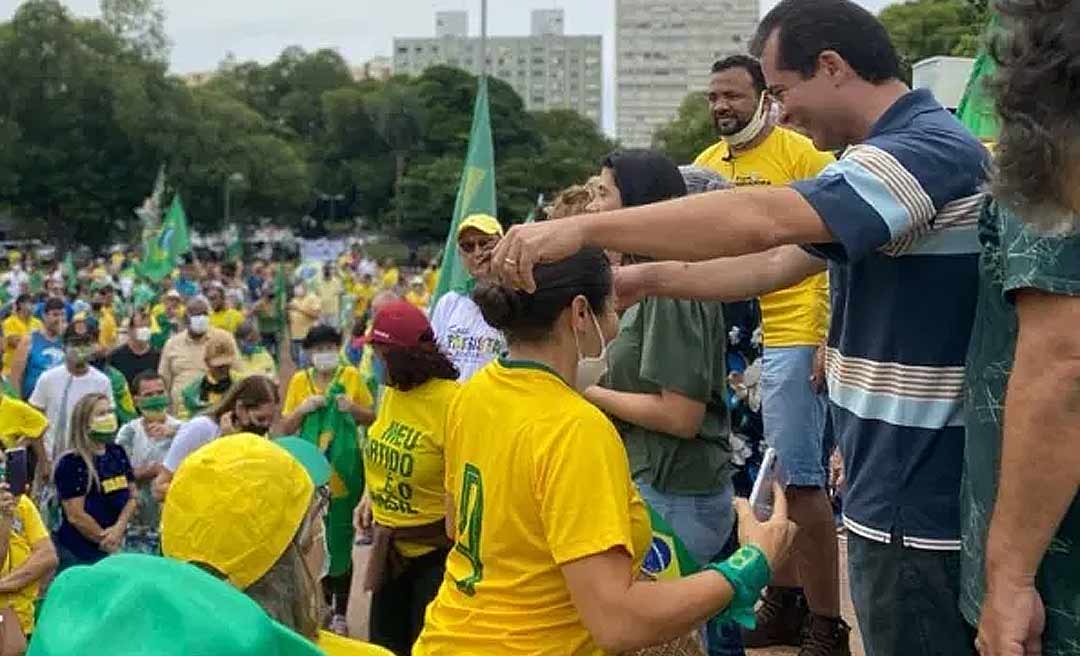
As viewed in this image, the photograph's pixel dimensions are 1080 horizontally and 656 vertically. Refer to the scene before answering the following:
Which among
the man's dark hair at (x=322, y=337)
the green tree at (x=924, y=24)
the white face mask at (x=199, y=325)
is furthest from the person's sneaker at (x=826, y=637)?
the green tree at (x=924, y=24)

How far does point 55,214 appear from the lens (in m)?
63.2

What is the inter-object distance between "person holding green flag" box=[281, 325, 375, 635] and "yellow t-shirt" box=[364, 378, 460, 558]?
1.32m

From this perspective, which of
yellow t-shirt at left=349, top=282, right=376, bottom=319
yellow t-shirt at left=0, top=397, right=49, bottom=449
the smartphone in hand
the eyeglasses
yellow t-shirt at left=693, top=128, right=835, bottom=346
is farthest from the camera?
yellow t-shirt at left=349, top=282, right=376, bottom=319

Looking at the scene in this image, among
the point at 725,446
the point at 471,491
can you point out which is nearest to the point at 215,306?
the point at 725,446

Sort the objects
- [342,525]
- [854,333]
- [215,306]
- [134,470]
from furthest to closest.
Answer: [215,306] < [134,470] < [342,525] < [854,333]

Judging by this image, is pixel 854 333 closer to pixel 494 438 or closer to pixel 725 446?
pixel 494 438

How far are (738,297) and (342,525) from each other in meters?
3.67

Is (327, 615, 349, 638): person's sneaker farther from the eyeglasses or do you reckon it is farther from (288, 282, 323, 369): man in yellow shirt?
(288, 282, 323, 369): man in yellow shirt

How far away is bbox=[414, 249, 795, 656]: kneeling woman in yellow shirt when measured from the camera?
8.67 ft

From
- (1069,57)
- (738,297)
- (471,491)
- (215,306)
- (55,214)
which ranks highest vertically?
(1069,57)

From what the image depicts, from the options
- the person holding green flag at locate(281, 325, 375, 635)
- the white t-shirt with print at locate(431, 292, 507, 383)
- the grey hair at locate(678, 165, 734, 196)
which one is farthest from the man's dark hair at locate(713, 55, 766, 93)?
the person holding green flag at locate(281, 325, 375, 635)

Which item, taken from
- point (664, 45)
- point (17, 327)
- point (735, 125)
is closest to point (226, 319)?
point (17, 327)

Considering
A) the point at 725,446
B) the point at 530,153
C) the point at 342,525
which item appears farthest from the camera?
the point at 530,153

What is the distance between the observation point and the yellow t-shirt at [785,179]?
496 centimetres
